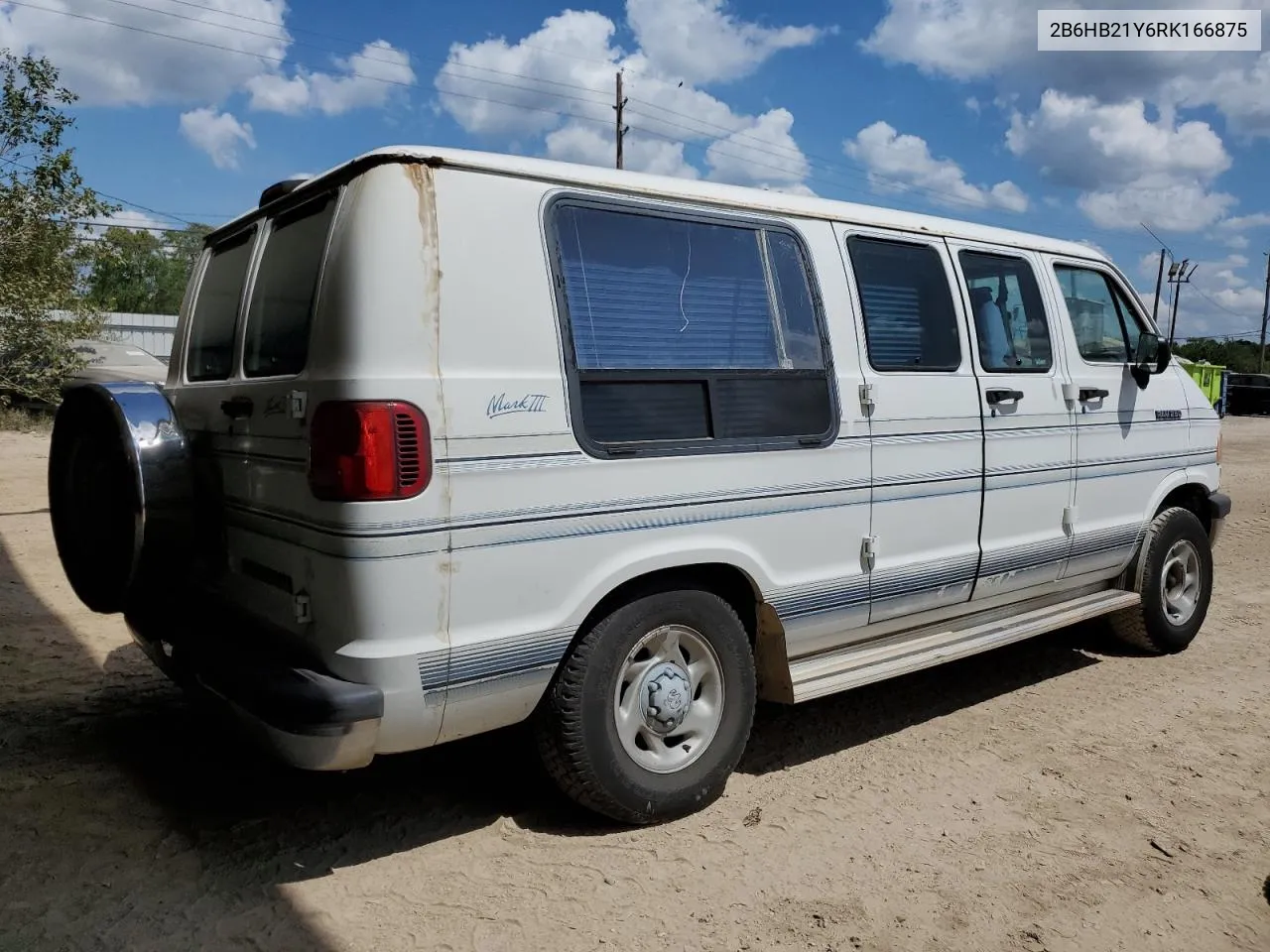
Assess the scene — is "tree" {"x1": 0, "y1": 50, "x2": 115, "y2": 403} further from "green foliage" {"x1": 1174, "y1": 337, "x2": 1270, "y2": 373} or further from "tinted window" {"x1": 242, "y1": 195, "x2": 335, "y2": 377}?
"green foliage" {"x1": 1174, "y1": 337, "x2": 1270, "y2": 373}

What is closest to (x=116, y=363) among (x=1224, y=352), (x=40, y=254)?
(x=40, y=254)

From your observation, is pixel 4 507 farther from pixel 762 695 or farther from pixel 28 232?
pixel 762 695

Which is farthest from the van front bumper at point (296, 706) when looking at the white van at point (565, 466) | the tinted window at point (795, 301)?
the tinted window at point (795, 301)

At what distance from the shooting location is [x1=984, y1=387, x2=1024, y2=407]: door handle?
4.45 meters

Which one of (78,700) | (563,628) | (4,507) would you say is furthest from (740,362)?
(4,507)

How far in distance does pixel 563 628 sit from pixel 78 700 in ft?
9.34

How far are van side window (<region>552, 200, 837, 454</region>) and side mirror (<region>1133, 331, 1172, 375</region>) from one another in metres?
2.41

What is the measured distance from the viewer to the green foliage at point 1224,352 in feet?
210

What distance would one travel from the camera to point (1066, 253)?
5.13m

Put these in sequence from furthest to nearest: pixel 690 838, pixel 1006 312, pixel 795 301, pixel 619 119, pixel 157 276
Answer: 1. pixel 157 276
2. pixel 619 119
3. pixel 1006 312
4. pixel 795 301
5. pixel 690 838

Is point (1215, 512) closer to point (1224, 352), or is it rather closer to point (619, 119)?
point (619, 119)

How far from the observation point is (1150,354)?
5.28m

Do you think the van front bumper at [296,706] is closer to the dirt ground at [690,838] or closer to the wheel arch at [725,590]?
the dirt ground at [690,838]

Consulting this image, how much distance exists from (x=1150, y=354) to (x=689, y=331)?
3110mm
